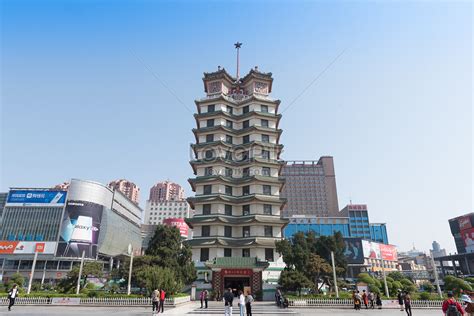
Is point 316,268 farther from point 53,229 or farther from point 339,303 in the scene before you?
point 53,229

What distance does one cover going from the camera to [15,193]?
268 ft

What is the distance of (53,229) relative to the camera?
78.9 metres

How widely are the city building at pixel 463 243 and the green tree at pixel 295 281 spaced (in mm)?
78599

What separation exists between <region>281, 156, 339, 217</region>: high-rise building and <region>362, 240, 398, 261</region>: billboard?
37513mm

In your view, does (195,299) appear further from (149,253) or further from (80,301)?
(80,301)

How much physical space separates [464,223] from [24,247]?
121009 millimetres

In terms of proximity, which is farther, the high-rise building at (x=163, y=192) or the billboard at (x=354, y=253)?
the high-rise building at (x=163, y=192)

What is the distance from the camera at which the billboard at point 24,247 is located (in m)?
76.8

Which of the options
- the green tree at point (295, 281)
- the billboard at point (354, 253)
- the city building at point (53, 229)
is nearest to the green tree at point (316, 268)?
the green tree at point (295, 281)

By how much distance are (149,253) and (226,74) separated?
2963cm

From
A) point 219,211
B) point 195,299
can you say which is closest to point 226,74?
point 219,211

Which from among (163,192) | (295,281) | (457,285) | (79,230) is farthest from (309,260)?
(163,192)

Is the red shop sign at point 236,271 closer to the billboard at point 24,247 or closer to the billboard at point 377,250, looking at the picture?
the billboard at point 377,250

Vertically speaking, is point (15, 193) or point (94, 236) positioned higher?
point (15, 193)
